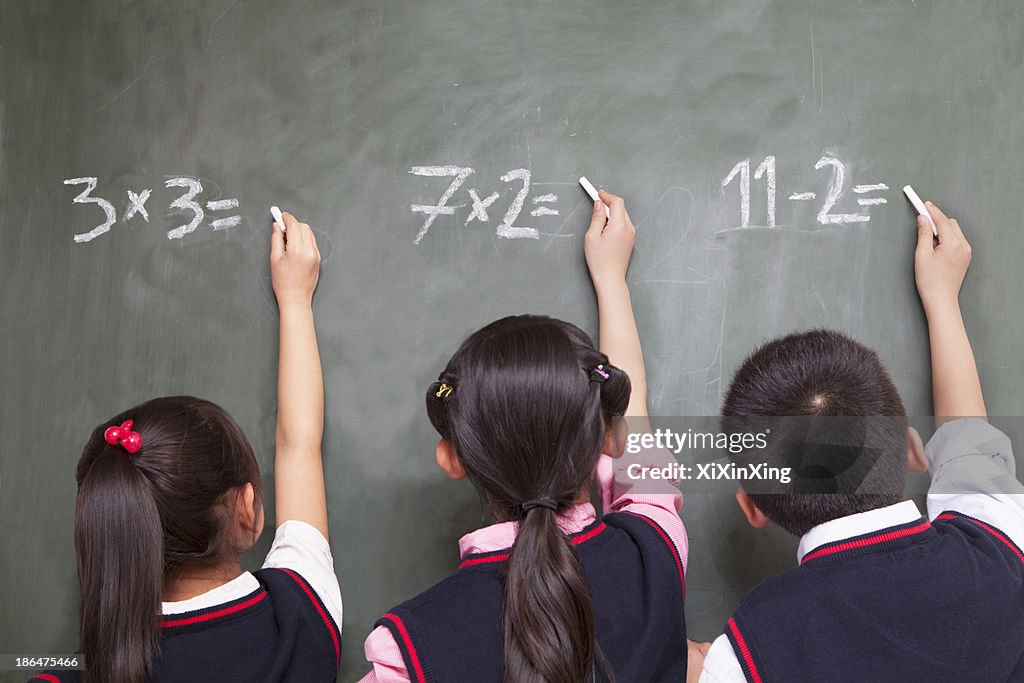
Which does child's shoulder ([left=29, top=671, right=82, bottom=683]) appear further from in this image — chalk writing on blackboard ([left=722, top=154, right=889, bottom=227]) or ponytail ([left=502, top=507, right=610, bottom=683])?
chalk writing on blackboard ([left=722, top=154, right=889, bottom=227])

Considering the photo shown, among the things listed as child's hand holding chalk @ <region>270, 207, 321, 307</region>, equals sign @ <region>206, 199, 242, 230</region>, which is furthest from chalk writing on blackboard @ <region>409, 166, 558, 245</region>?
equals sign @ <region>206, 199, 242, 230</region>

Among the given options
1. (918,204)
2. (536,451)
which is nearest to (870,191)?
(918,204)

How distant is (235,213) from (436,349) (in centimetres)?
37

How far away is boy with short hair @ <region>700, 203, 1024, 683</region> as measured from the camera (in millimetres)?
812

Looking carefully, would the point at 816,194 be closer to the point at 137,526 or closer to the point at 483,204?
the point at 483,204

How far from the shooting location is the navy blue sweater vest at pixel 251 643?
33.8 inches

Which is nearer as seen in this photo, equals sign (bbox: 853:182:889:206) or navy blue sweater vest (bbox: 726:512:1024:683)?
navy blue sweater vest (bbox: 726:512:1024:683)

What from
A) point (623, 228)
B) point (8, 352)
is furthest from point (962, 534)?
point (8, 352)

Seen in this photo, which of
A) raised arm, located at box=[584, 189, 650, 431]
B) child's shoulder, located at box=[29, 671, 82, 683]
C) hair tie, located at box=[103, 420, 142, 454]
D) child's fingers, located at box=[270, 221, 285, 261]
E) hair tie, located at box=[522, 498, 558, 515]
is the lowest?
child's shoulder, located at box=[29, 671, 82, 683]

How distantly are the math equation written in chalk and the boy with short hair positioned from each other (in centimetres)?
78

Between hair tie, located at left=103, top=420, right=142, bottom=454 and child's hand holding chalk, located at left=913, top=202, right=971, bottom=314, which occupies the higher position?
child's hand holding chalk, located at left=913, top=202, right=971, bottom=314

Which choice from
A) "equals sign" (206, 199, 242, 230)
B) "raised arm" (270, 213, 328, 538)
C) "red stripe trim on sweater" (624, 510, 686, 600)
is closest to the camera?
"red stripe trim on sweater" (624, 510, 686, 600)

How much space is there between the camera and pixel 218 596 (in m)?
0.89


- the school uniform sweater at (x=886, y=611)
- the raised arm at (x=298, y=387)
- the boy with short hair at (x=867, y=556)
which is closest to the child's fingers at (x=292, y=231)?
the raised arm at (x=298, y=387)
